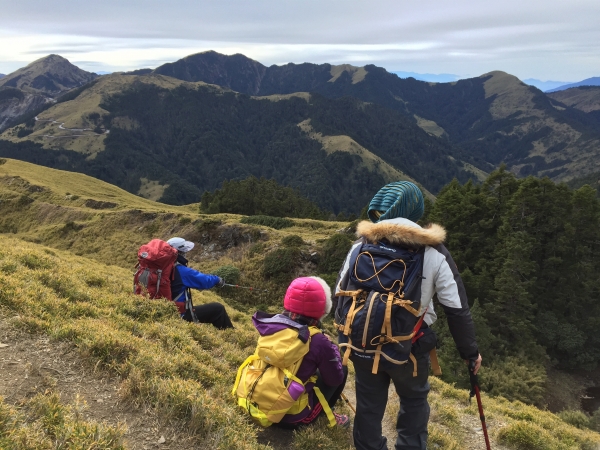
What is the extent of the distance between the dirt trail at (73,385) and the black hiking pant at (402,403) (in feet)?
6.51

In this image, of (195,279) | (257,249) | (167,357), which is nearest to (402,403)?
(167,357)

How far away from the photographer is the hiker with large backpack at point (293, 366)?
14.5 feet

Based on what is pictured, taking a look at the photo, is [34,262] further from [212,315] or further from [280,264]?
[280,264]

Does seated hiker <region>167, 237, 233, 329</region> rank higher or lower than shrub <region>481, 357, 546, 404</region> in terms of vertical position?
higher

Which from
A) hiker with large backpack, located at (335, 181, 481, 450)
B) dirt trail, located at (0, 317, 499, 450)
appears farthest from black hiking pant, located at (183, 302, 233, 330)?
hiker with large backpack, located at (335, 181, 481, 450)

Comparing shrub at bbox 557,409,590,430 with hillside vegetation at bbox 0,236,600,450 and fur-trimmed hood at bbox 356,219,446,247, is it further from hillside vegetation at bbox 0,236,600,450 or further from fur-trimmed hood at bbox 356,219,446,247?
fur-trimmed hood at bbox 356,219,446,247

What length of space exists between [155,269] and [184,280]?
26.4 inches

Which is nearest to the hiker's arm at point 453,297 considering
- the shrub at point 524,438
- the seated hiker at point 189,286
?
the shrub at point 524,438

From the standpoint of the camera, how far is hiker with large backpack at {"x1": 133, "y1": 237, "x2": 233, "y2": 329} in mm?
7777

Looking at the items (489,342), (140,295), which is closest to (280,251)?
(489,342)

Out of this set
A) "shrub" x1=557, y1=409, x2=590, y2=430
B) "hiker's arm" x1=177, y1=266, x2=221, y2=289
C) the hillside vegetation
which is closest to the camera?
the hillside vegetation

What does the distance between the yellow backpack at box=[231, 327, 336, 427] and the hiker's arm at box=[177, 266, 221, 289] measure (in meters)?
3.52

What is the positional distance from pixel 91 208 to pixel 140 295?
3654 centimetres

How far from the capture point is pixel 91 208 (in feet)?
129
